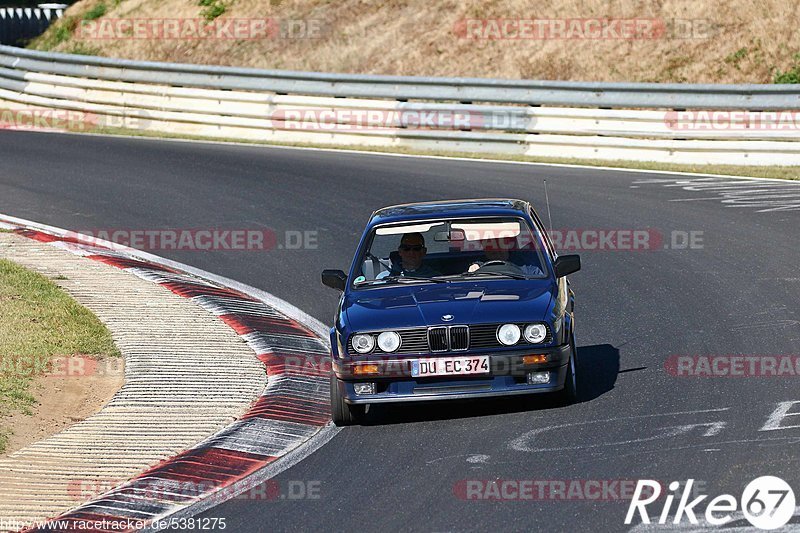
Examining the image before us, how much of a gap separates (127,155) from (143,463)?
44.8ft

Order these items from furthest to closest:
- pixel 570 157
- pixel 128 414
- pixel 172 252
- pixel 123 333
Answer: pixel 570 157
pixel 172 252
pixel 123 333
pixel 128 414

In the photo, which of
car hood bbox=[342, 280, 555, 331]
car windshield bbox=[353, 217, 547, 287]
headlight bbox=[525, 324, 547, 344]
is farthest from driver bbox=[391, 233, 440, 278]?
headlight bbox=[525, 324, 547, 344]

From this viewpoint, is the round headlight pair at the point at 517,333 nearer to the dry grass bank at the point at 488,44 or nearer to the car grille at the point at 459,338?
the car grille at the point at 459,338

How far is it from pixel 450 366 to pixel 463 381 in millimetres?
138

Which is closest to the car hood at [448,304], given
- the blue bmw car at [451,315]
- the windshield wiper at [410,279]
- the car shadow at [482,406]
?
the blue bmw car at [451,315]

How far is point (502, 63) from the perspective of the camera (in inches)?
1022

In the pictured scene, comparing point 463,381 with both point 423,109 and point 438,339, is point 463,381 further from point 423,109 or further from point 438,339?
point 423,109

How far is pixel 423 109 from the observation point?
21781mm

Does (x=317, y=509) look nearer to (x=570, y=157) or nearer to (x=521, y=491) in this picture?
(x=521, y=491)

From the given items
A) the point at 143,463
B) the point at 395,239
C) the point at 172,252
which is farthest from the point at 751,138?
the point at 143,463

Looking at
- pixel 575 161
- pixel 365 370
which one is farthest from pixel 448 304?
pixel 575 161

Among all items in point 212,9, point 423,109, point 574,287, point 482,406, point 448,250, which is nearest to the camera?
point 482,406

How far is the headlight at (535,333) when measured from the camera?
8641mm

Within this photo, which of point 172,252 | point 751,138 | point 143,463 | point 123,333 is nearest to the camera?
point 143,463
